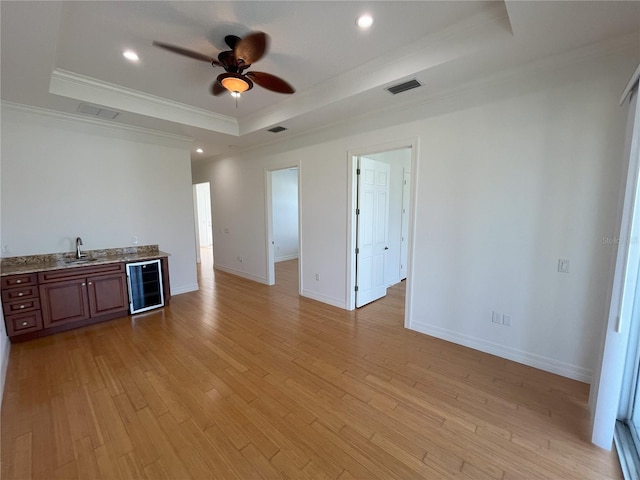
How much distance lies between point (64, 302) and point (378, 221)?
4.38 m

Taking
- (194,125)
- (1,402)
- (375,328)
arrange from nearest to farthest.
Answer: (1,402) → (375,328) → (194,125)

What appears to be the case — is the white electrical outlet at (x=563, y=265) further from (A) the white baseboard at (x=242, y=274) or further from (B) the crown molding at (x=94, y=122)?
(B) the crown molding at (x=94, y=122)

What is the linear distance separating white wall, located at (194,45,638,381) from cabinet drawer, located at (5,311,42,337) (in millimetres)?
4438

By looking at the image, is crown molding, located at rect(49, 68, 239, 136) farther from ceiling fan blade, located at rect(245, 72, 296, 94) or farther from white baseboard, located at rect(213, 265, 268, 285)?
white baseboard, located at rect(213, 265, 268, 285)

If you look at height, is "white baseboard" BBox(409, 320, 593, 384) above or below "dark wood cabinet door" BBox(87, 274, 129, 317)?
below

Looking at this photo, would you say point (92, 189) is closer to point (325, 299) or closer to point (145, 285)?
point (145, 285)

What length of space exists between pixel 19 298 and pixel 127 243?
1.44 m

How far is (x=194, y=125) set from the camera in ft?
12.9

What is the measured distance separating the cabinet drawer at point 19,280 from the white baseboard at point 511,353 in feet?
14.9

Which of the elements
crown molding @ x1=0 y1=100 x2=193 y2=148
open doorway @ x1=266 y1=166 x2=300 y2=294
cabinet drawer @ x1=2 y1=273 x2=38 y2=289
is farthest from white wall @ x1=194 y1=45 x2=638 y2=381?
open doorway @ x1=266 y1=166 x2=300 y2=294

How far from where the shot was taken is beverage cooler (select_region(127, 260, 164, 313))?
3836 mm

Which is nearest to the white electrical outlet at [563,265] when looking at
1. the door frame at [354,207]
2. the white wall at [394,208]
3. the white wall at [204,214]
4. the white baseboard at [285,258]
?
the door frame at [354,207]

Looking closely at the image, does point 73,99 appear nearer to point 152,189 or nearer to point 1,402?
point 152,189

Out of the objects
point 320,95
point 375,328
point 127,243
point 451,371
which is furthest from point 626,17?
point 127,243
